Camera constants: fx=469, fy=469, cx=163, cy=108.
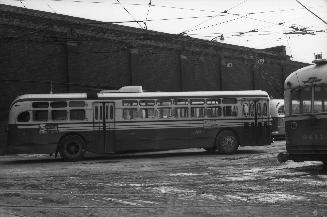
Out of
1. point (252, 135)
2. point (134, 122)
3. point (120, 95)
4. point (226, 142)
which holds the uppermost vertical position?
point (120, 95)

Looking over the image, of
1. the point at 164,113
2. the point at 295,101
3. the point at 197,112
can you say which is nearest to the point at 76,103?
the point at 164,113

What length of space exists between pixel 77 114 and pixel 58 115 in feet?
2.27

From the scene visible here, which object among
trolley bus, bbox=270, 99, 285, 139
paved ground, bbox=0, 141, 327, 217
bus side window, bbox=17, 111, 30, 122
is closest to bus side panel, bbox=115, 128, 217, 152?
bus side window, bbox=17, 111, 30, 122

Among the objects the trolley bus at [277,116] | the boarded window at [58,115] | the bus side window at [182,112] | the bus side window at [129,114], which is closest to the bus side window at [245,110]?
the bus side window at [182,112]

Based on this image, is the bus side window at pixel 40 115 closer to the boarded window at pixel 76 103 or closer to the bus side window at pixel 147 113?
the boarded window at pixel 76 103

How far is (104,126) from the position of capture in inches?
695

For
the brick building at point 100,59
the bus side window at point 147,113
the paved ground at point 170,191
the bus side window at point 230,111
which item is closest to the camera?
the paved ground at point 170,191

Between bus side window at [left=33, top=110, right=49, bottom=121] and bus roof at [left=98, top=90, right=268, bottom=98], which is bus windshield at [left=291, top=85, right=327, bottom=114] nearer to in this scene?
bus roof at [left=98, top=90, right=268, bottom=98]

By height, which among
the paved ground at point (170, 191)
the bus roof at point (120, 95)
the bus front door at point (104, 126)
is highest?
the bus roof at point (120, 95)

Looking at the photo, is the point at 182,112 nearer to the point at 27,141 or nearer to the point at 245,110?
the point at 245,110

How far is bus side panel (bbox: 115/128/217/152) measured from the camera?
17922 millimetres

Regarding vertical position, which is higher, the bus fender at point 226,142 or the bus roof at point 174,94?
the bus roof at point 174,94

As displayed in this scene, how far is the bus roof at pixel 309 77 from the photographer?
12156 mm

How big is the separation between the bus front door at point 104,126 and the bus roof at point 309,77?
281 inches
